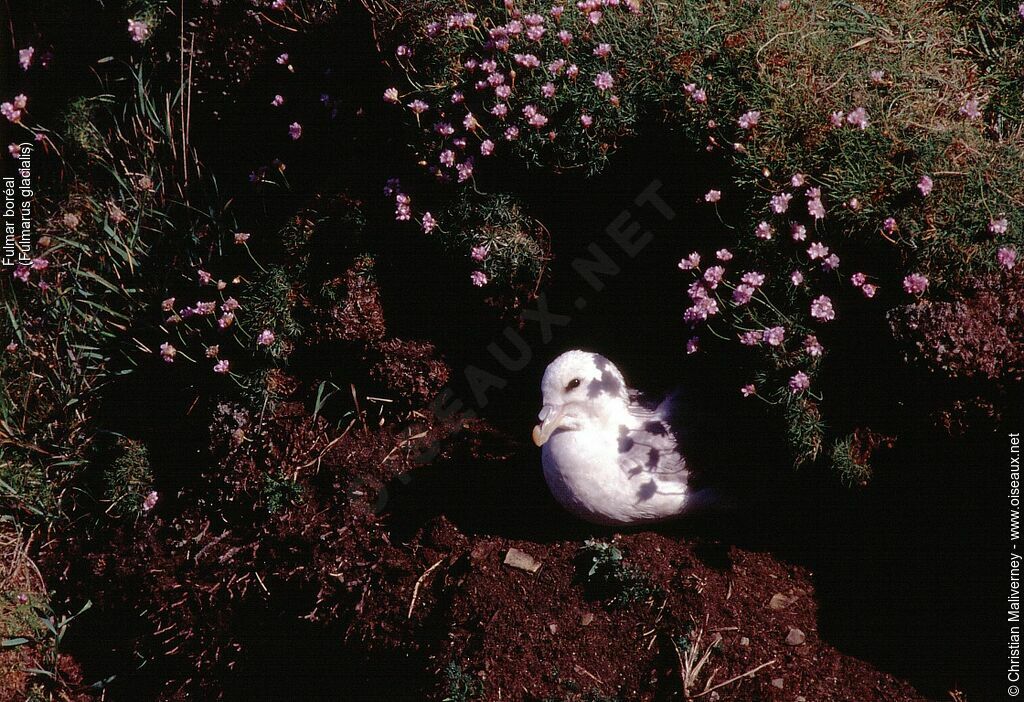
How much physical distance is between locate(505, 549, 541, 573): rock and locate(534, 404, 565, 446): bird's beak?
560 millimetres

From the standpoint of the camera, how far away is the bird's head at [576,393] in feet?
10.8

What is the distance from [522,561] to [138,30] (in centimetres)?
335

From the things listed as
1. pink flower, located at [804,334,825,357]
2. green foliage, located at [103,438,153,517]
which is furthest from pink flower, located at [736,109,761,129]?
green foliage, located at [103,438,153,517]

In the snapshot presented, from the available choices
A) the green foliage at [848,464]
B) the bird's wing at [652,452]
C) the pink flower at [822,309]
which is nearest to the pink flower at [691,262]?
the pink flower at [822,309]

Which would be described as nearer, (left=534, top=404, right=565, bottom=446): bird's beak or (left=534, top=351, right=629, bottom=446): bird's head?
(left=534, top=404, right=565, bottom=446): bird's beak

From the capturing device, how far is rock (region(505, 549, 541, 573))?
3.46m

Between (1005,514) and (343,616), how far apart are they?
2697 mm

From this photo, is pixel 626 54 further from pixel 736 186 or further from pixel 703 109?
pixel 736 186

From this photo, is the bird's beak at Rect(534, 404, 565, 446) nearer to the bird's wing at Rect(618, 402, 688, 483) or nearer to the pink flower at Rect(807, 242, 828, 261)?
the bird's wing at Rect(618, 402, 688, 483)

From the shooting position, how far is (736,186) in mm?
3189

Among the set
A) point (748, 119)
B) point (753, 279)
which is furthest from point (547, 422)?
point (748, 119)

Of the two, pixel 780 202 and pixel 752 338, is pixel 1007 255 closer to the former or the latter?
pixel 780 202

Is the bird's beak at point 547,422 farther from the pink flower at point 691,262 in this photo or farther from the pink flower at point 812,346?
the pink flower at point 812,346

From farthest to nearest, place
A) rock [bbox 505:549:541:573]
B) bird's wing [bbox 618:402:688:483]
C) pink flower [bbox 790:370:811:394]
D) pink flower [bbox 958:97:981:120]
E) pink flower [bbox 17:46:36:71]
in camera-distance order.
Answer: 1. pink flower [bbox 17:46:36:71]
2. rock [bbox 505:549:541:573]
3. bird's wing [bbox 618:402:688:483]
4. pink flower [bbox 958:97:981:120]
5. pink flower [bbox 790:370:811:394]
